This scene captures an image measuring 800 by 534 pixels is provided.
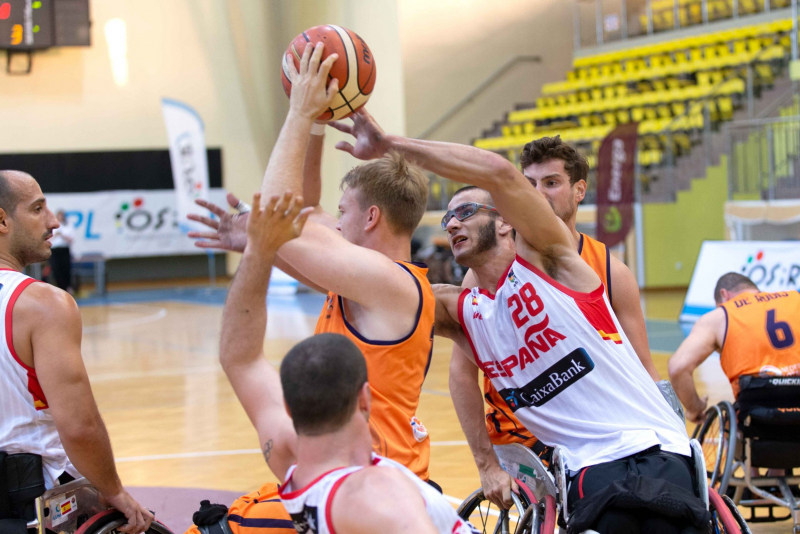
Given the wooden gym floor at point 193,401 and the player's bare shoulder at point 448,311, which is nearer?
the player's bare shoulder at point 448,311

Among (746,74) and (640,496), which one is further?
(746,74)

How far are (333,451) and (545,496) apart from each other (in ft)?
4.26

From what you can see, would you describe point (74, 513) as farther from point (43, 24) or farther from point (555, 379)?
point (43, 24)

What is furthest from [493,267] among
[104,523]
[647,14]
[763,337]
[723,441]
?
[647,14]

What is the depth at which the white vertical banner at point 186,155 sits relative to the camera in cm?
1630

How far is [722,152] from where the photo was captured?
15680 millimetres

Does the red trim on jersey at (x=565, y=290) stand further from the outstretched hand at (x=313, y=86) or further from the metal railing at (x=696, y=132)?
the metal railing at (x=696, y=132)

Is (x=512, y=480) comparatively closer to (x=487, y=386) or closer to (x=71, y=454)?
(x=487, y=386)

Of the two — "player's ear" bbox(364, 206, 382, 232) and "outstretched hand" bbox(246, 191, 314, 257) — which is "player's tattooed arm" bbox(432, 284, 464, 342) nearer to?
"player's ear" bbox(364, 206, 382, 232)

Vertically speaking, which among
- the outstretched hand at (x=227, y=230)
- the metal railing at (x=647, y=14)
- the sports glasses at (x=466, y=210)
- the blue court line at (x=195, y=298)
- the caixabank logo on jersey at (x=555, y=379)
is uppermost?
the metal railing at (x=647, y=14)

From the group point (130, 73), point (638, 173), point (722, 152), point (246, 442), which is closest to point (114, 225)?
point (130, 73)

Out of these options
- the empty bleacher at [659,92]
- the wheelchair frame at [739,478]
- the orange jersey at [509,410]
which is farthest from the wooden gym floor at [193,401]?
the empty bleacher at [659,92]

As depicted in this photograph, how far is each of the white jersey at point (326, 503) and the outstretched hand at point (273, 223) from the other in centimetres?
52

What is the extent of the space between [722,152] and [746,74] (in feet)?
7.83
